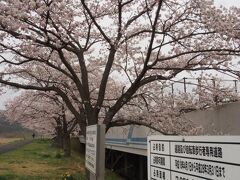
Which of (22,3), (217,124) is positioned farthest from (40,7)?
(217,124)

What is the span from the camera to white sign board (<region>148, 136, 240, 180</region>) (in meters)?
3.51

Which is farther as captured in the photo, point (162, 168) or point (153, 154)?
point (153, 154)

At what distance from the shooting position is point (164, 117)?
13500 mm

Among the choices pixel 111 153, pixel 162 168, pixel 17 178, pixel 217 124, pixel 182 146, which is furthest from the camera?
pixel 111 153

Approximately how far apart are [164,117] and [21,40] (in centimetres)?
503

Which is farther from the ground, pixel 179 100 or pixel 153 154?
pixel 179 100

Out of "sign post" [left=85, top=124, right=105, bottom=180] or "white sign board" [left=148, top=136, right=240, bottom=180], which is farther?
"sign post" [left=85, top=124, right=105, bottom=180]

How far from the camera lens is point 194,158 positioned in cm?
Answer: 414

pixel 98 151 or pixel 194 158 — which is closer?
pixel 194 158

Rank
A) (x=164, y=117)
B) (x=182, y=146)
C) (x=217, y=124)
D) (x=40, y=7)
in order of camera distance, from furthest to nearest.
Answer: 1. (x=164, y=117)
2. (x=217, y=124)
3. (x=40, y=7)
4. (x=182, y=146)

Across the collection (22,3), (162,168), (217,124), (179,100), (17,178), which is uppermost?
(22,3)

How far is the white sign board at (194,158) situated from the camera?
3.51 metres

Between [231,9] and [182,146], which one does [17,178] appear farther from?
[182,146]

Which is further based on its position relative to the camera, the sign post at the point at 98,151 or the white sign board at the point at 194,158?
the sign post at the point at 98,151
